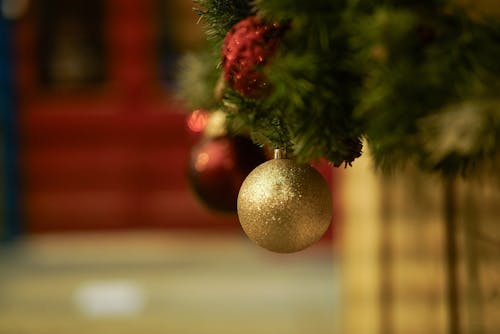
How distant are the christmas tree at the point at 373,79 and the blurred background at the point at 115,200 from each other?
2.10m

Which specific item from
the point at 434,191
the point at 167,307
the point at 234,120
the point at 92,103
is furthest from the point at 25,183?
the point at 234,120

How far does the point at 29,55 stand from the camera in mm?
3885

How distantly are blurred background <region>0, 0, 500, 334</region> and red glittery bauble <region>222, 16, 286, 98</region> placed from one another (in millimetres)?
2092

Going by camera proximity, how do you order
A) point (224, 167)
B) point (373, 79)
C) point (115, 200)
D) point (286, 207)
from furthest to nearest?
1. point (115, 200)
2. point (224, 167)
3. point (286, 207)
4. point (373, 79)

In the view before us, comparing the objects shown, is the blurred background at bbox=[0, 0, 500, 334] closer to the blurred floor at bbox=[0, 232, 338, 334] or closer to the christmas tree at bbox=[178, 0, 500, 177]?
the blurred floor at bbox=[0, 232, 338, 334]

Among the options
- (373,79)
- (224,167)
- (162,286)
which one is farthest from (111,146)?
(373,79)

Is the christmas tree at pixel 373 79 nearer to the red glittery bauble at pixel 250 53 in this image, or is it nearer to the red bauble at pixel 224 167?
the red glittery bauble at pixel 250 53

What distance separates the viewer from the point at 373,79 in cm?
53

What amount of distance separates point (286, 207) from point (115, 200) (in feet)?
10.9

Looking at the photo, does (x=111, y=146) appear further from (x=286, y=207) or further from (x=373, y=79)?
(x=373, y=79)

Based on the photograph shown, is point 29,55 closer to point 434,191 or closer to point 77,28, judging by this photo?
point 77,28

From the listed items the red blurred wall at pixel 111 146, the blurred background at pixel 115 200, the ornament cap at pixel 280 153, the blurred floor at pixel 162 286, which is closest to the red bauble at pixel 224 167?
the ornament cap at pixel 280 153

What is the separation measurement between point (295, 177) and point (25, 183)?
11.4 ft

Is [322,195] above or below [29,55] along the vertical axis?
below
